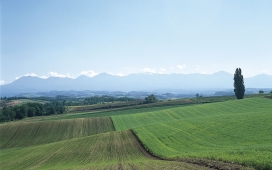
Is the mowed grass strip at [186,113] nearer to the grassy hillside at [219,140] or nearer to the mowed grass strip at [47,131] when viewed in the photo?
the mowed grass strip at [47,131]

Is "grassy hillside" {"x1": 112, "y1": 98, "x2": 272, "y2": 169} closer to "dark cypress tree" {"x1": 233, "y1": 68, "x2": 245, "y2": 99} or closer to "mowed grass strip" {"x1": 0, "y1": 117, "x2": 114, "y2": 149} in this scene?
"mowed grass strip" {"x1": 0, "y1": 117, "x2": 114, "y2": 149}

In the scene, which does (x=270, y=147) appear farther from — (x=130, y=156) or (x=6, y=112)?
(x=6, y=112)

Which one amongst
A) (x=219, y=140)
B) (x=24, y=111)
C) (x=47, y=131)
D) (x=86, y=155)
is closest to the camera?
(x=219, y=140)

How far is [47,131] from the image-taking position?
226ft

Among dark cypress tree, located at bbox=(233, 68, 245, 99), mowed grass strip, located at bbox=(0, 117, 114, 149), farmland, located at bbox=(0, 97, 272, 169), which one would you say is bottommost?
mowed grass strip, located at bbox=(0, 117, 114, 149)

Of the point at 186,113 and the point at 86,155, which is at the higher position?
the point at 186,113

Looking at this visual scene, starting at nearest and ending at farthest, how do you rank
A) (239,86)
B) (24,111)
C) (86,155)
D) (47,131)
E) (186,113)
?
(86,155)
(47,131)
(186,113)
(239,86)
(24,111)

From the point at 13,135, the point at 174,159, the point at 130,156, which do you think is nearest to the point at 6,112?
the point at 13,135

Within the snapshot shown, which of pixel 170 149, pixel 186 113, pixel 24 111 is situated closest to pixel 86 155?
pixel 170 149

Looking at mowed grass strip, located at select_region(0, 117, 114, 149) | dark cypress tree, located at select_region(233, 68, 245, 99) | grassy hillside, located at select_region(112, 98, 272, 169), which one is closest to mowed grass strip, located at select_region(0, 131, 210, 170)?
grassy hillside, located at select_region(112, 98, 272, 169)

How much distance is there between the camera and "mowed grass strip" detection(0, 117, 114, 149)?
6253 cm

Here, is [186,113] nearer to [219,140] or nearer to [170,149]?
[219,140]

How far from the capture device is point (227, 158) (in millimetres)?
23656

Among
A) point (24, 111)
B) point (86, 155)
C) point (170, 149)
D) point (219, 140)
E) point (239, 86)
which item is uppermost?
point (239, 86)
